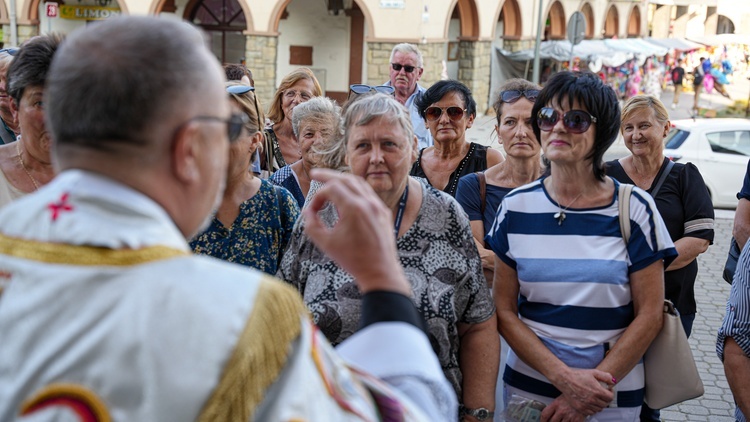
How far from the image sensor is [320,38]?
85.9 ft

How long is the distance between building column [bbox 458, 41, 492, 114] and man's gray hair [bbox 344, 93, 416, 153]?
2308 centimetres

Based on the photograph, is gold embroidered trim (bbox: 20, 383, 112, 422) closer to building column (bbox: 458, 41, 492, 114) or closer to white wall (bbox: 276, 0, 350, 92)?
white wall (bbox: 276, 0, 350, 92)

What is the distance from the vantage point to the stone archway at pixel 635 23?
144 ft

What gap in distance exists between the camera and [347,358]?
1.64m

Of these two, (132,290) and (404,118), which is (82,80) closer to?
(132,290)

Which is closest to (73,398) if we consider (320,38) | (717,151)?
(717,151)

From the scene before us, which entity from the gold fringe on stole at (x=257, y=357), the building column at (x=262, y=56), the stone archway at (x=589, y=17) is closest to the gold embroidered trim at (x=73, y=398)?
the gold fringe on stole at (x=257, y=357)

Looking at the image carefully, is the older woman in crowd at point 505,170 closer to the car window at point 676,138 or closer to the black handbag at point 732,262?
the black handbag at point 732,262

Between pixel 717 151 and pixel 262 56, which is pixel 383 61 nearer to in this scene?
pixel 262 56

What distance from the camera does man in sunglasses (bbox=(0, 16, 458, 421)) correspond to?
1.30 m

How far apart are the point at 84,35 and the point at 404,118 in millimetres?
1979

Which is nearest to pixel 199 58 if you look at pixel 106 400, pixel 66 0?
pixel 106 400

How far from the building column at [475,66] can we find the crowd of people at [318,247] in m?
19.1

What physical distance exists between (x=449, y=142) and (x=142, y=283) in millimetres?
4016
